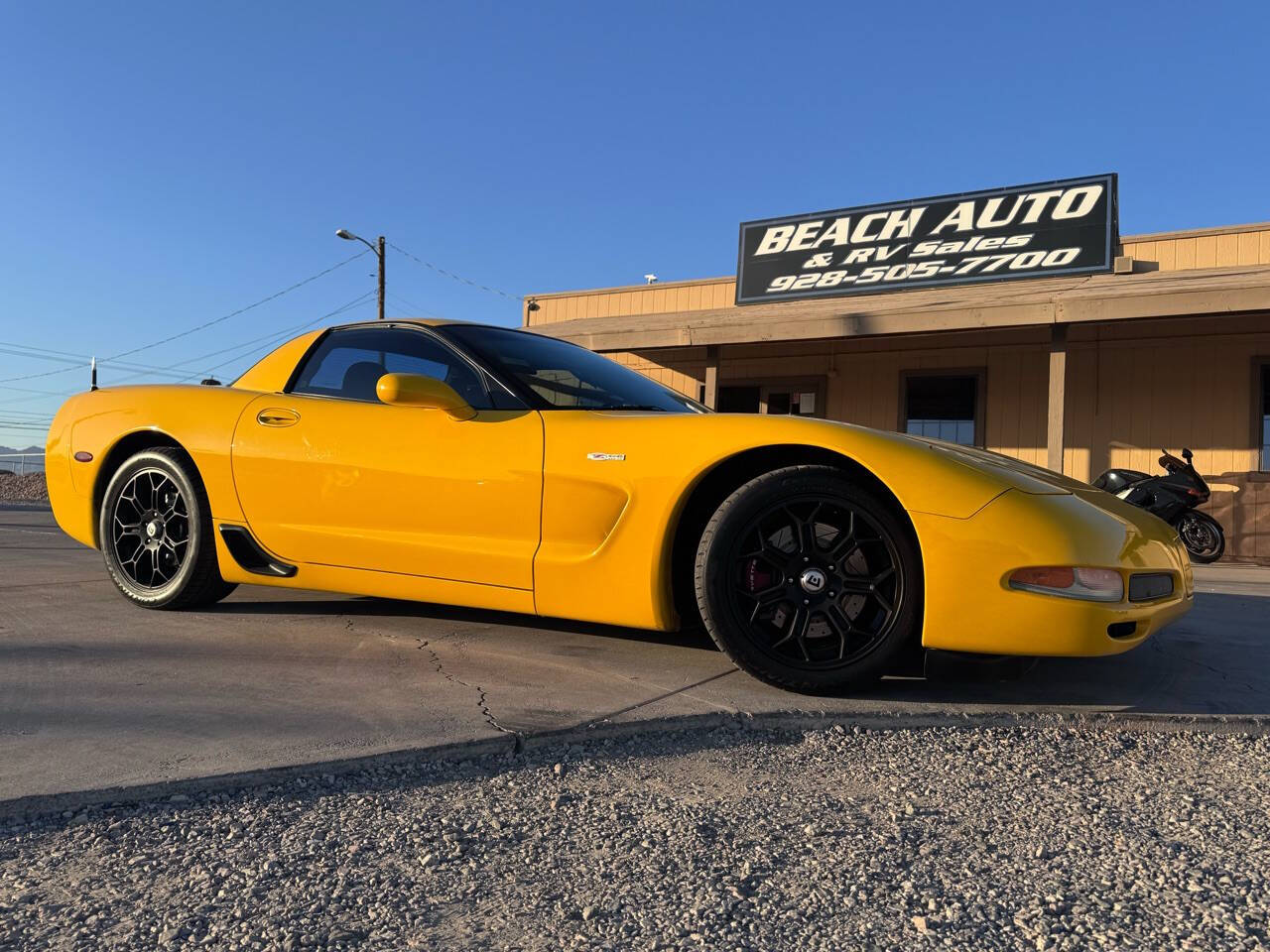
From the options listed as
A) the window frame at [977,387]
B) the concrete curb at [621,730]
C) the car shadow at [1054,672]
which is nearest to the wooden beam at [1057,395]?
the window frame at [977,387]

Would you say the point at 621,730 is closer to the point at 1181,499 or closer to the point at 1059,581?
the point at 1059,581

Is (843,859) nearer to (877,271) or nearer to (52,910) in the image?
(52,910)

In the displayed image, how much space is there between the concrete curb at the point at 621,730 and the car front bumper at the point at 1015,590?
23cm

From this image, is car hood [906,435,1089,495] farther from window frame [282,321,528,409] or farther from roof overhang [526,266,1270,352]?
roof overhang [526,266,1270,352]

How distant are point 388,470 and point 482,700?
1.05 meters

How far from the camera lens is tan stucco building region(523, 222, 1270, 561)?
392 inches

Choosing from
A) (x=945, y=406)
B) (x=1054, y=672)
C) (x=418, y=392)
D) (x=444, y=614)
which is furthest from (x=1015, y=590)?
(x=945, y=406)

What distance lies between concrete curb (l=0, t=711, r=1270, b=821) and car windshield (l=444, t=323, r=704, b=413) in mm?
1266

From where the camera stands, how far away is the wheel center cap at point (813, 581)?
2611mm

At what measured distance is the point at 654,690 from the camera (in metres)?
2.66

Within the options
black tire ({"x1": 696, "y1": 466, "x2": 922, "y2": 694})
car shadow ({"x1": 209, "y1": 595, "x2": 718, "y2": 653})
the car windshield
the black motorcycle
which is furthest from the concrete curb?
the black motorcycle

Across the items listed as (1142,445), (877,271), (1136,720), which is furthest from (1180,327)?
(1136,720)

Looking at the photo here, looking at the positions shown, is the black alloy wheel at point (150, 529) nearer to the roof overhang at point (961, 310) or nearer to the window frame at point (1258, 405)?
the roof overhang at point (961, 310)

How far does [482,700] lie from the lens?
250 cm
